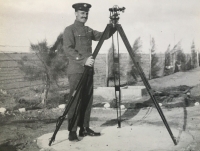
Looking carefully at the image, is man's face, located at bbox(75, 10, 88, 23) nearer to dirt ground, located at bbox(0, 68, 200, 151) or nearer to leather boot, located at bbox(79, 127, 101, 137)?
leather boot, located at bbox(79, 127, 101, 137)

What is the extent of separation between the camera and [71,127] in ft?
10.6

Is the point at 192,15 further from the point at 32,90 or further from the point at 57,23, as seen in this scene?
the point at 32,90

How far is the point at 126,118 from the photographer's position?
4.31 meters

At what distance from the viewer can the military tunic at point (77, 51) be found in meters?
3.19

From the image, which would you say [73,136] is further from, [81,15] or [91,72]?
[81,15]

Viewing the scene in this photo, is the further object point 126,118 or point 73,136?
point 126,118

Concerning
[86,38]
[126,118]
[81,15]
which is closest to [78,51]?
[86,38]

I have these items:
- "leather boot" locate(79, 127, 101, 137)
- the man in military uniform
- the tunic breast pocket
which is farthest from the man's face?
"leather boot" locate(79, 127, 101, 137)

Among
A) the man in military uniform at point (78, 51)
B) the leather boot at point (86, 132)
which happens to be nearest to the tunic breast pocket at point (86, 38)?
the man in military uniform at point (78, 51)

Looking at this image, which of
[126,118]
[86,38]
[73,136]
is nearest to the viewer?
[73,136]

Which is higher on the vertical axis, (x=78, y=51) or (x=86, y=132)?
(x=78, y=51)

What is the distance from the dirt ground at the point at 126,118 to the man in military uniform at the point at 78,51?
0.46 metres

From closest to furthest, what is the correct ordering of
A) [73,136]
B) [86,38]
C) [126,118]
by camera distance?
[73,136] < [86,38] < [126,118]

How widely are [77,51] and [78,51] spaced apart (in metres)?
0.01
